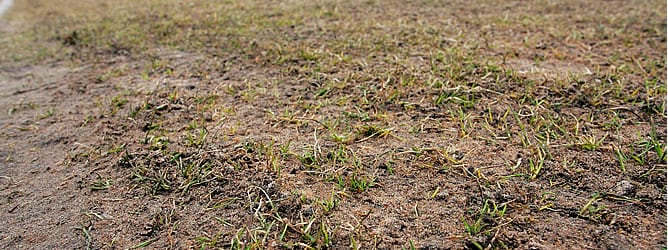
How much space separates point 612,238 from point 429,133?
2.83 ft

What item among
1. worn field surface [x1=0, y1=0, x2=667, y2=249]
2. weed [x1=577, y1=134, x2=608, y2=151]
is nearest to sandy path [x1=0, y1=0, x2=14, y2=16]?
worn field surface [x1=0, y1=0, x2=667, y2=249]

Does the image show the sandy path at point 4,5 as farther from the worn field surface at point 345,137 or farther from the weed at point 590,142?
the weed at point 590,142

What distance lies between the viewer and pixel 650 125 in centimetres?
240

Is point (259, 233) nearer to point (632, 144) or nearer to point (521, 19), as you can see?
point (632, 144)

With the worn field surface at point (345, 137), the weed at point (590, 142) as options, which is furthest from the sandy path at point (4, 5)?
the weed at point (590, 142)

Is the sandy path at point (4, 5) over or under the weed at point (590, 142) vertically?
over

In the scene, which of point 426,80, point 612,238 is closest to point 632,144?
point 612,238

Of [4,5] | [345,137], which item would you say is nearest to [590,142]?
[345,137]

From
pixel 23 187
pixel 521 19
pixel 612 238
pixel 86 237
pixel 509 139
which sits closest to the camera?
pixel 612 238

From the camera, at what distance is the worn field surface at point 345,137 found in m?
1.79

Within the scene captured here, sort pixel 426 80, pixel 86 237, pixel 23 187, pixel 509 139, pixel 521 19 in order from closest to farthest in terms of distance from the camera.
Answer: pixel 86 237, pixel 23 187, pixel 509 139, pixel 426 80, pixel 521 19

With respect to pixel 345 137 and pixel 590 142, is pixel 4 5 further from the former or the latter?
pixel 590 142

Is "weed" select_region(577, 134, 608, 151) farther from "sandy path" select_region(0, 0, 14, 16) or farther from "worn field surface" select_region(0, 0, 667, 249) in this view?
"sandy path" select_region(0, 0, 14, 16)

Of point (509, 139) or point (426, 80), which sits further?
point (426, 80)
